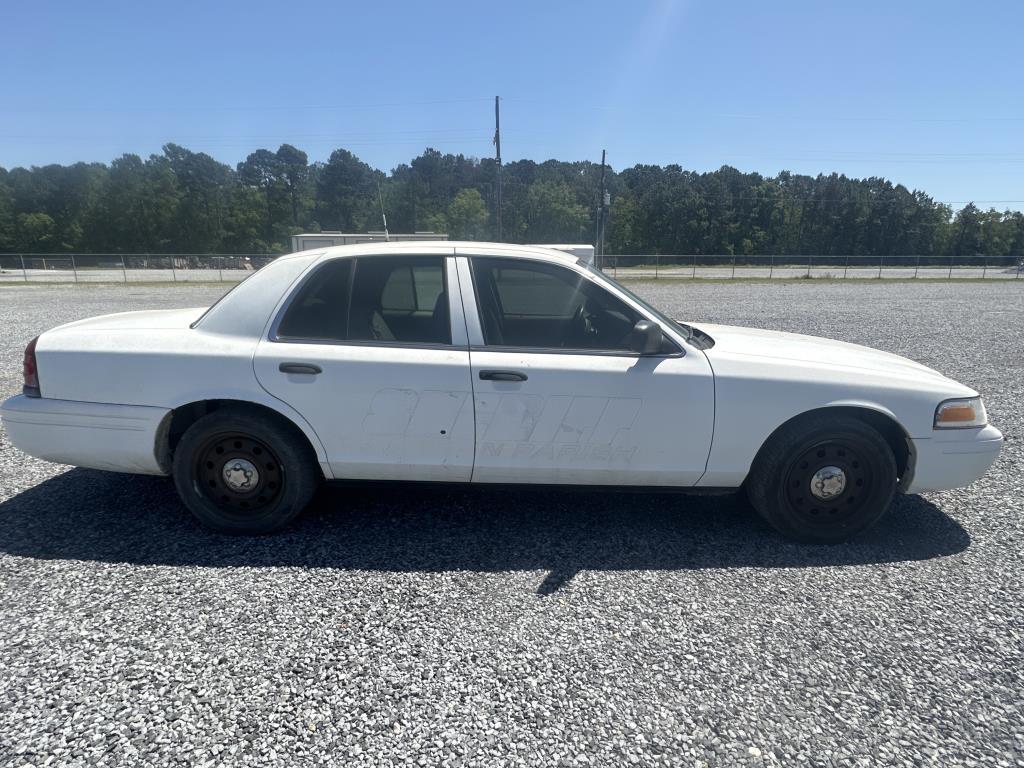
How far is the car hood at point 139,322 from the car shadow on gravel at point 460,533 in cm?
118

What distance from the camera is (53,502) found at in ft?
12.8

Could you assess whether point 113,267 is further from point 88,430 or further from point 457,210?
point 88,430

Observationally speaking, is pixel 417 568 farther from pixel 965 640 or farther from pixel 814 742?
pixel 965 640

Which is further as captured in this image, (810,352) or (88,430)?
(810,352)

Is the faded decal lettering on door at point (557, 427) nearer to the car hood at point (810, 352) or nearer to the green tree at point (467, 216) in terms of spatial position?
the car hood at point (810, 352)

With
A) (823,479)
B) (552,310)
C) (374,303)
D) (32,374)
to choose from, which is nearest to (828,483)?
(823,479)

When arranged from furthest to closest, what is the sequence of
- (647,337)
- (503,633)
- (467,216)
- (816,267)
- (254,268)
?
1. (467,216)
2. (816,267)
3. (254,268)
4. (647,337)
5. (503,633)

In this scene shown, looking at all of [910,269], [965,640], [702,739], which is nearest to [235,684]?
[702,739]

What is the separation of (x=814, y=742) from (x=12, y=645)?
3226mm

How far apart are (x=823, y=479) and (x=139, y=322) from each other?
14.1 ft

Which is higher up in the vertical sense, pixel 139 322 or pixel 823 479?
pixel 139 322

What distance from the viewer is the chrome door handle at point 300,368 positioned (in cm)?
324

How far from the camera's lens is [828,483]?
3.39m

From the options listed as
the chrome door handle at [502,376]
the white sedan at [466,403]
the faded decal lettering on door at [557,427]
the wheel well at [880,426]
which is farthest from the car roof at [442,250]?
the wheel well at [880,426]
